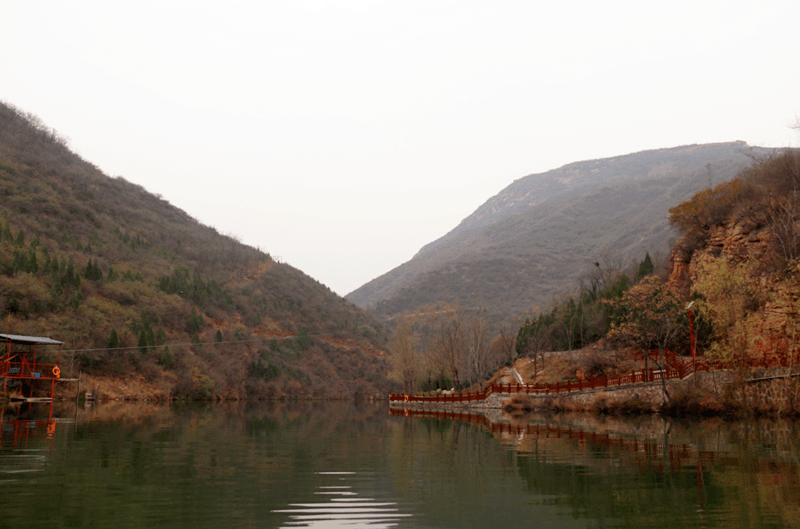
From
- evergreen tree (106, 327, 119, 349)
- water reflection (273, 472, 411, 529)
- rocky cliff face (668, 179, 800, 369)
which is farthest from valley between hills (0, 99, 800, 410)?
water reflection (273, 472, 411, 529)

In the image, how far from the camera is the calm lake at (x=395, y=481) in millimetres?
8977

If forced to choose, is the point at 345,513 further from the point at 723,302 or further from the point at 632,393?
the point at 632,393

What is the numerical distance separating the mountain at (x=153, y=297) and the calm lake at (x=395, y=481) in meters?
40.5

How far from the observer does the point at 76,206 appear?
85.4 meters

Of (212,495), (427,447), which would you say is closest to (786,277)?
(427,447)

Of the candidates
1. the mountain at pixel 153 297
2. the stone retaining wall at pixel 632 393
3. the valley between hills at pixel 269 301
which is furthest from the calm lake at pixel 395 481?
the mountain at pixel 153 297

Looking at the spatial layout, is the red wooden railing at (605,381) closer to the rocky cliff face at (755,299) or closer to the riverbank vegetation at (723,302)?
the riverbank vegetation at (723,302)

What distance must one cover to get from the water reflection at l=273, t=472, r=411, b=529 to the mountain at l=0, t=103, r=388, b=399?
48.4 meters

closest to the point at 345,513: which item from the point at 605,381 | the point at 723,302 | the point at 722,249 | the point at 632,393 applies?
the point at 723,302

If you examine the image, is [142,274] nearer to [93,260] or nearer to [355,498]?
[93,260]

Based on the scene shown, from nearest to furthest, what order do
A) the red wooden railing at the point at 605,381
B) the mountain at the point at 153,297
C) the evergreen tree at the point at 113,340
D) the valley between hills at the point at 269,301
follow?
the red wooden railing at the point at 605,381
the valley between hills at the point at 269,301
the evergreen tree at the point at 113,340
the mountain at the point at 153,297

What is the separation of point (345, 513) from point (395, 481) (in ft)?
11.8

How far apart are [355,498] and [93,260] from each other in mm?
69462

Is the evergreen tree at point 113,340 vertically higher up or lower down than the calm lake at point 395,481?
higher up
